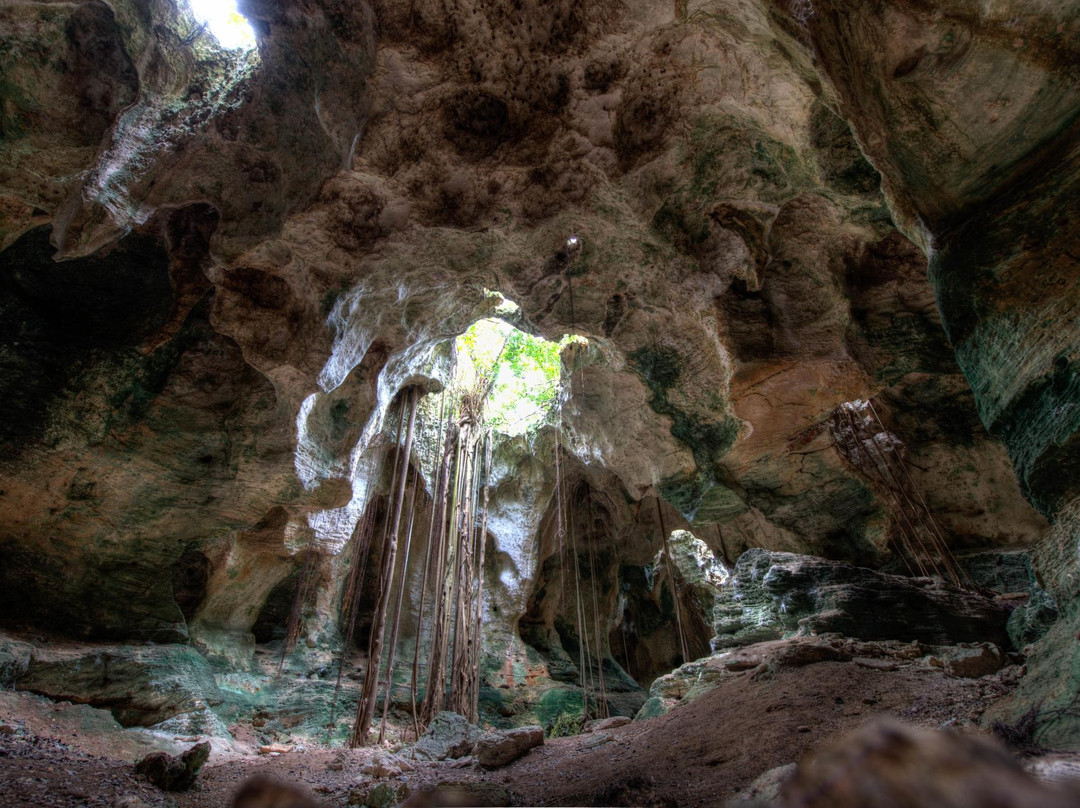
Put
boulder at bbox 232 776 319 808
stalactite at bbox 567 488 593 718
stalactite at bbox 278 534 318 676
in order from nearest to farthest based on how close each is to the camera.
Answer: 1. boulder at bbox 232 776 319 808
2. stalactite at bbox 567 488 593 718
3. stalactite at bbox 278 534 318 676

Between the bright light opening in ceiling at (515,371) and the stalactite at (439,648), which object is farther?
the bright light opening in ceiling at (515,371)

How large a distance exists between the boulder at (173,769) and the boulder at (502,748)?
194cm

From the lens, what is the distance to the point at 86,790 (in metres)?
2.82

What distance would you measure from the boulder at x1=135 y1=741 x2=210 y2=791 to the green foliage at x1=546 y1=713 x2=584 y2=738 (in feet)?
20.6

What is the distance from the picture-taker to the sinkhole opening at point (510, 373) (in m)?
9.09

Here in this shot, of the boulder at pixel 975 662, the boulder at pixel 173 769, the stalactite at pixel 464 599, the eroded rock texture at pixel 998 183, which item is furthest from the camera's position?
the stalactite at pixel 464 599

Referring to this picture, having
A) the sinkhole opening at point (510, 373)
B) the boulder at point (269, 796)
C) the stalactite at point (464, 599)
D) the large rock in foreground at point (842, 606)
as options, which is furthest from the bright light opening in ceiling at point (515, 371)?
the boulder at point (269, 796)

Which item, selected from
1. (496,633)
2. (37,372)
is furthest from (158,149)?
(496,633)

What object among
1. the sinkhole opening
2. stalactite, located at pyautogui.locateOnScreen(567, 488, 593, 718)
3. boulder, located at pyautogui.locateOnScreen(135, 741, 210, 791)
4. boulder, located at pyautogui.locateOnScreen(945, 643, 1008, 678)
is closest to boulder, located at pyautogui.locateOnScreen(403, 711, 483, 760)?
stalactite, located at pyautogui.locateOnScreen(567, 488, 593, 718)

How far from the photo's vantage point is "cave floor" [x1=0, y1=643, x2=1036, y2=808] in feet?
8.80

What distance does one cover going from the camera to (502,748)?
4.28 metres

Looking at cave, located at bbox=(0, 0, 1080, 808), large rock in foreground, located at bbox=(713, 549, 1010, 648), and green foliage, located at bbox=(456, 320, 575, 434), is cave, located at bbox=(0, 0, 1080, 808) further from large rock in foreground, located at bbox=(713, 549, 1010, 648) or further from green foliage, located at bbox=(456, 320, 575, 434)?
green foliage, located at bbox=(456, 320, 575, 434)

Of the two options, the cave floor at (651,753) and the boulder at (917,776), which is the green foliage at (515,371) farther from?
the boulder at (917,776)

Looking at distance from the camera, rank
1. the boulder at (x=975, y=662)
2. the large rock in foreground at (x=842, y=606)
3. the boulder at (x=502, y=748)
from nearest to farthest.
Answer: the boulder at (x=975, y=662), the boulder at (x=502, y=748), the large rock in foreground at (x=842, y=606)
